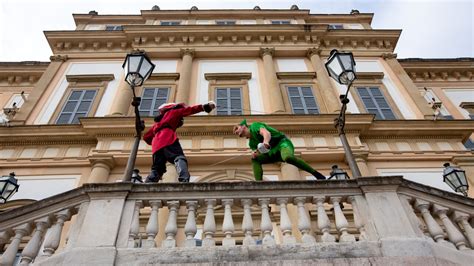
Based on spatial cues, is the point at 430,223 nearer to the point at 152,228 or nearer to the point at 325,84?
the point at 152,228

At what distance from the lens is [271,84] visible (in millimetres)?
13617

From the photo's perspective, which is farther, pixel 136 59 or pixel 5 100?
pixel 5 100

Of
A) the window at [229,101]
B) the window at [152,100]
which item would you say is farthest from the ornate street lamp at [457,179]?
the window at [152,100]

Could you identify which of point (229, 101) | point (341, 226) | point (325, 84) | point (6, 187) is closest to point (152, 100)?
point (229, 101)

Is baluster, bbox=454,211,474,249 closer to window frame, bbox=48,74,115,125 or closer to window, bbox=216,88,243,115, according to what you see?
window, bbox=216,88,243,115

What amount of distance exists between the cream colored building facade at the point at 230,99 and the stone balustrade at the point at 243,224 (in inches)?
7.7

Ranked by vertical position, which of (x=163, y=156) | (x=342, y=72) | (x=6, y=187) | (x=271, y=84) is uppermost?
(x=271, y=84)

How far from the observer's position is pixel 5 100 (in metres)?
15.5

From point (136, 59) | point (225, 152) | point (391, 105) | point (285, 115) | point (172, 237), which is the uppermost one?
point (391, 105)

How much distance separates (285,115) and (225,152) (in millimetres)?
2222

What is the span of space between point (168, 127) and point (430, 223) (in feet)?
13.9

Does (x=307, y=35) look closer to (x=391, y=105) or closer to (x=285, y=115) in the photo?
(x=391, y=105)

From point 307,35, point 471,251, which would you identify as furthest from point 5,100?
point 471,251

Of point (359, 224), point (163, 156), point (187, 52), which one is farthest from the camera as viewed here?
point (187, 52)
